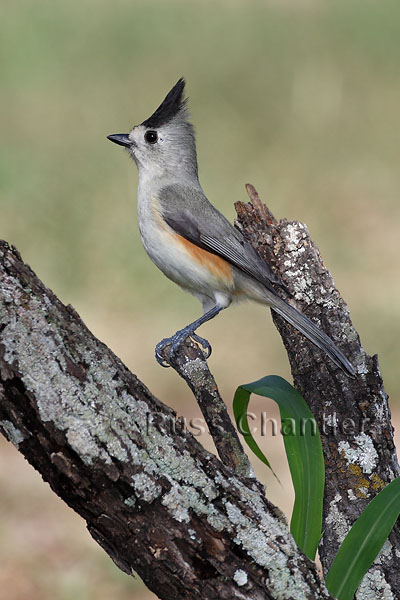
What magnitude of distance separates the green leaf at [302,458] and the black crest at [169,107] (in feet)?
5.52

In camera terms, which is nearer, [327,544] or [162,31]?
[327,544]

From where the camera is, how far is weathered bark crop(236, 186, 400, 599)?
2879 millimetres

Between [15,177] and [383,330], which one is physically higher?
[383,330]

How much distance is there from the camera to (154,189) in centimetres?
403

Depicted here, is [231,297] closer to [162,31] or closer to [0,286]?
[0,286]

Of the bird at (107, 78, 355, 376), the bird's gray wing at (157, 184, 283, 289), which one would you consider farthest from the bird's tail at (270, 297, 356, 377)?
the bird's gray wing at (157, 184, 283, 289)

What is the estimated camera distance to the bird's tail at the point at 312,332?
9.59 feet

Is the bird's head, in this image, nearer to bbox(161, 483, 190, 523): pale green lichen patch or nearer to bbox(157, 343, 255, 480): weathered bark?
bbox(157, 343, 255, 480): weathered bark

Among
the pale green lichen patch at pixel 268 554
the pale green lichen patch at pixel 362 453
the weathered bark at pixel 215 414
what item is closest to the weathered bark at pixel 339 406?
the pale green lichen patch at pixel 362 453

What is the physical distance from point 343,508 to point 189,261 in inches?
50.5

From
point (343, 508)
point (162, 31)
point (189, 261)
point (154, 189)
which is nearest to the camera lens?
point (343, 508)

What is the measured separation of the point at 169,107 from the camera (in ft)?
13.0

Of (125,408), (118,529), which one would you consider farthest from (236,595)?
(125,408)

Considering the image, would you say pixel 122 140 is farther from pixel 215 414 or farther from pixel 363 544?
pixel 363 544
